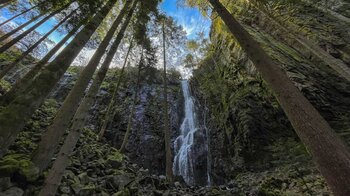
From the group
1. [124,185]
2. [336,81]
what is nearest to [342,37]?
[336,81]

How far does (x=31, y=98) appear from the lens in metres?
3.30

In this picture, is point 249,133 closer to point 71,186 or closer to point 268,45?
point 268,45

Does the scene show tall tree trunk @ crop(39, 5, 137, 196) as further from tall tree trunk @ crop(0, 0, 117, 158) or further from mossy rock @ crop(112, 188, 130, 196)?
mossy rock @ crop(112, 188, 130, 196)

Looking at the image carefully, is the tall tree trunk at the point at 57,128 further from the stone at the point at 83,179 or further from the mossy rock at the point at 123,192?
the mossy rock at the point at 123,192

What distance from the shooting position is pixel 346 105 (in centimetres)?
1010

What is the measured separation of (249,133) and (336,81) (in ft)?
19.4

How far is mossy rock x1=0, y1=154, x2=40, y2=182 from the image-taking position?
130 inches

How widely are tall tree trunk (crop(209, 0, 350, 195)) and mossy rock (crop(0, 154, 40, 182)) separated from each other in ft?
14.6

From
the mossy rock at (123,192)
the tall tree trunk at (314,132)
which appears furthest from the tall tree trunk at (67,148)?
the tall tree trunk at (314,132)

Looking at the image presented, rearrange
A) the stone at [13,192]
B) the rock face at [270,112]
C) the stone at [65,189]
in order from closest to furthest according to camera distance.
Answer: the stone at [13,192] < the stone at [65,189] < the rock face at [270,112]

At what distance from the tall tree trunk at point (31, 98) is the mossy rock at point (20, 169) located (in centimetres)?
75

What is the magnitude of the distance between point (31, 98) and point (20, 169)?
1196mm

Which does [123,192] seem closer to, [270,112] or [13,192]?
[13,192]

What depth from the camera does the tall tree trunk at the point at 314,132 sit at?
2676 mm
